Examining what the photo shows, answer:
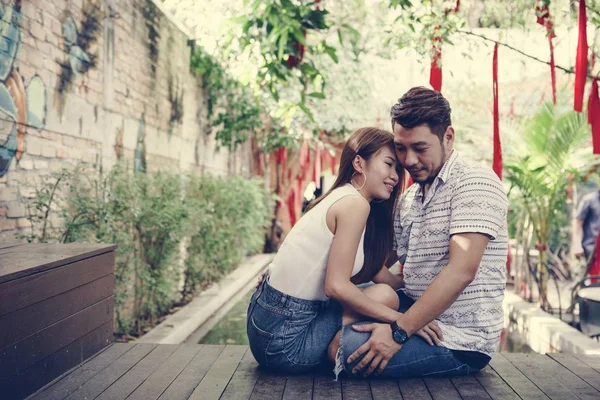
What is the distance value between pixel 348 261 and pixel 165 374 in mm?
991

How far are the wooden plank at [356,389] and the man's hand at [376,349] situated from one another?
0.06 m

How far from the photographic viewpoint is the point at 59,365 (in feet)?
9.73

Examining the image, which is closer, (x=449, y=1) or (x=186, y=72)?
(x=449, y=1)

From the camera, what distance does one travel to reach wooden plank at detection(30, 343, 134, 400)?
274cm

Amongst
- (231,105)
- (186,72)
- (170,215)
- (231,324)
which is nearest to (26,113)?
(170,215)

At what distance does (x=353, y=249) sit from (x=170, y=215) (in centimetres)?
399

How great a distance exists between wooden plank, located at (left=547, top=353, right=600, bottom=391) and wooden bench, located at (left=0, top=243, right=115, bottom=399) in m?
2.31

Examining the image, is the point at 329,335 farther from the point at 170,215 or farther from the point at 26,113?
the point at 170,215

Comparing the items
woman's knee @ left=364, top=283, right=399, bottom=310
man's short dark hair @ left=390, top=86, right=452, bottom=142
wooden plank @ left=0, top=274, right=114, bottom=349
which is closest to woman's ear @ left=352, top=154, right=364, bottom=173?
man's short dark hair @ left=390, top=86, right=452, bottom=142

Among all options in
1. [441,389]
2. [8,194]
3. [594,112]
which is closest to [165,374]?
[441,389]

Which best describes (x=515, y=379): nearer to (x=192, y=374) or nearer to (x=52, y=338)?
(x=192, y=374)

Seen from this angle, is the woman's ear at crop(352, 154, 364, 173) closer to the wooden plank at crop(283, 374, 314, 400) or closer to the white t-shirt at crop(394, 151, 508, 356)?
the white t-shirt at crop(394, 151, 508, 356)

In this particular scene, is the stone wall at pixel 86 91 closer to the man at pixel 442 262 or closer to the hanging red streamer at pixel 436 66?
the man at pixel 442 262

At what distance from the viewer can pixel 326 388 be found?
2818 mm
